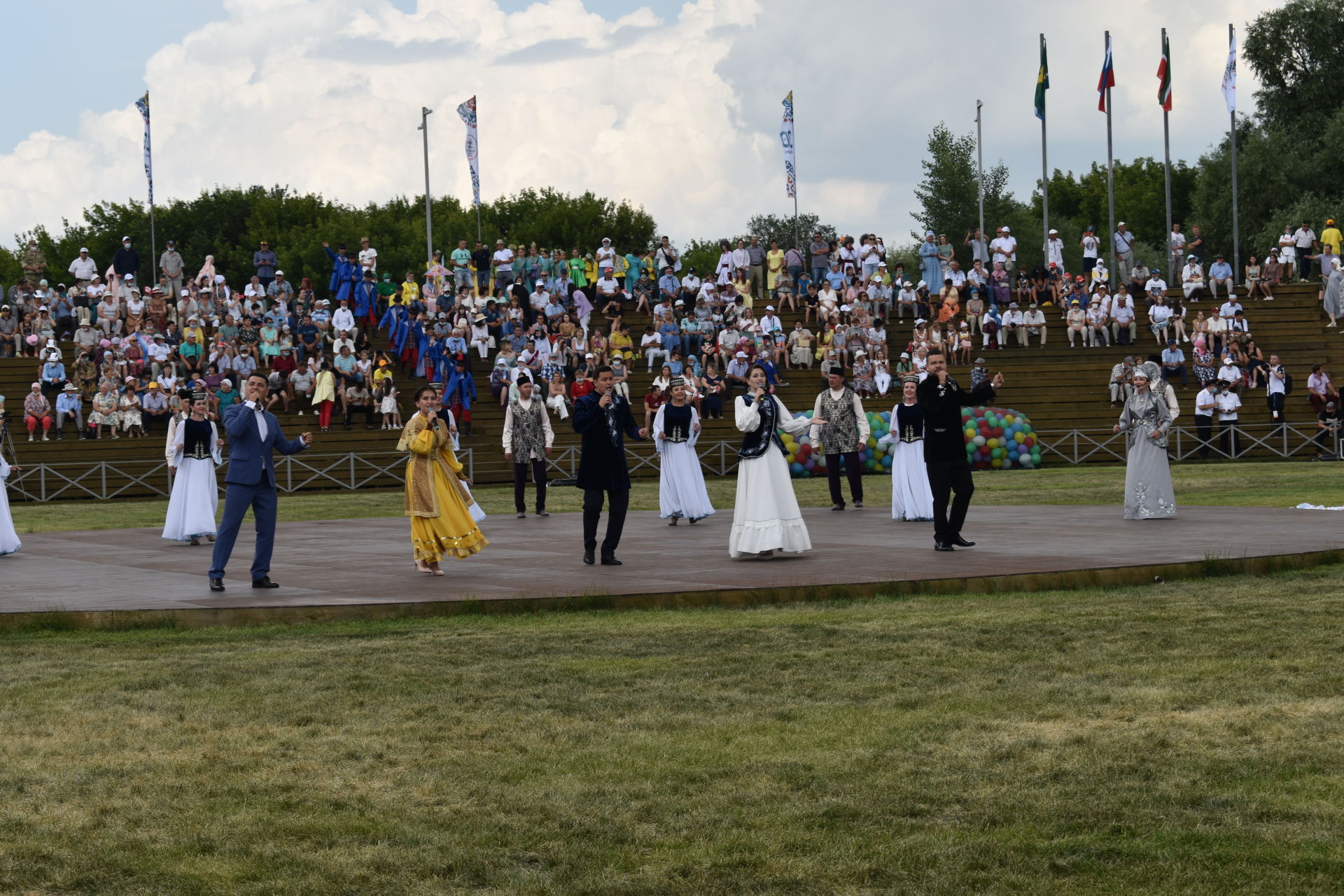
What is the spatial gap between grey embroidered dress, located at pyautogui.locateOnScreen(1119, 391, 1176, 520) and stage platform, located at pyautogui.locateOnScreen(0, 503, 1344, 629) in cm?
45

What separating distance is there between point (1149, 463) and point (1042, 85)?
108 feet

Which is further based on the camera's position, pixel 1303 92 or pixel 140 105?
pixel 1303 92

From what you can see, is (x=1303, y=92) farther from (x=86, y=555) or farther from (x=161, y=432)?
(x=86, y=555)

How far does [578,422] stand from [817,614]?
4169 mm

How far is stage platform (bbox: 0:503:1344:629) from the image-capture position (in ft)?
39.9

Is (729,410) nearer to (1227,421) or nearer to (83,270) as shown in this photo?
(1227,421)

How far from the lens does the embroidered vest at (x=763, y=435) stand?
48.9 feet

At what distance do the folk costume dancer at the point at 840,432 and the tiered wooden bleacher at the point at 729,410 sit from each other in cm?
1047

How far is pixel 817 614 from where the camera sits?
37.7 feet

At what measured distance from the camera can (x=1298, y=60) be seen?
6481 centimetres

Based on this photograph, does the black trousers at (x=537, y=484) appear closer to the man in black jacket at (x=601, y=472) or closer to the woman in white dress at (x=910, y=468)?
the woman in white dress at (x=910, y=468)

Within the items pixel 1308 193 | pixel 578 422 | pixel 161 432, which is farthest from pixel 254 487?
pixel 1308 193

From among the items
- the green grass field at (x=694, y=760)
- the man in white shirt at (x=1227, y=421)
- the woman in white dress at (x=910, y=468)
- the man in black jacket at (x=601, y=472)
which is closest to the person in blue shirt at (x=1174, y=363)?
the man in white shirt at (x=1227, y=421)

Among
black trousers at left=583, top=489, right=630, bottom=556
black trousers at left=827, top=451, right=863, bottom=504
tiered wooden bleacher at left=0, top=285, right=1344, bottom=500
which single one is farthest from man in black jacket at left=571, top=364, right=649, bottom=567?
tiered wooden bleacher at left=0, top=285, right=1344, bottom=500
